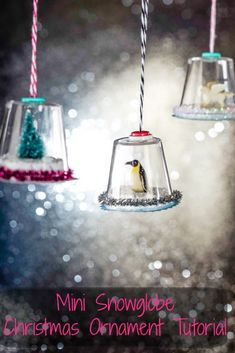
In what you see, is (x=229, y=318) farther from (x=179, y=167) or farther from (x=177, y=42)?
(x=177, y=42)

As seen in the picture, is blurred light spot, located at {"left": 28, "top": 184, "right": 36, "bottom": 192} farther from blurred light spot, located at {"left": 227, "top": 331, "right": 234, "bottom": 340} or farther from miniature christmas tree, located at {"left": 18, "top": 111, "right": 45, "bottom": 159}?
miniature christmas tree, located at {"left": 18, "top": 111, "right": 45, "bottom": 159}

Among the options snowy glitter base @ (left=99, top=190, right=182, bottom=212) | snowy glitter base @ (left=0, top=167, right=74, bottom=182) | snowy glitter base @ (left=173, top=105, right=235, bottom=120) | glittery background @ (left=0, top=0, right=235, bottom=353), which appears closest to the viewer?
snowy glitter base @ (left=0, top=167, right=74, bottom=182)

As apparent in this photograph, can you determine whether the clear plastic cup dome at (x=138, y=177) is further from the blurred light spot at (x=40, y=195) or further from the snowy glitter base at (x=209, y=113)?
the blurred light spot at (x=40, y=195)

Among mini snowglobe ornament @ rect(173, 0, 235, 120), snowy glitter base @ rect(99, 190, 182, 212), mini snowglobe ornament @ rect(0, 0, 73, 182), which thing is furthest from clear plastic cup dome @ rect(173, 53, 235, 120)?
mini snowglobe ornament @ rect(0, 0, 73, 182)

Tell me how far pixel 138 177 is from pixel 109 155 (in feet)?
3.61

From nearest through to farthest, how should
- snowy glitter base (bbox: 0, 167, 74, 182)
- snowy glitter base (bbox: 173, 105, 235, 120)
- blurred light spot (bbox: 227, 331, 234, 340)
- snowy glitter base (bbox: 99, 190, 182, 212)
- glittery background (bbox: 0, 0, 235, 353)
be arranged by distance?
snowy glitter base (bbox: 0, 167, 74, 182)
snowy glitter base (bbox: 99, 190, 182, 212)
snowy glitter base (bbox: 173, 105, 235, 120)
glittery background (bbox: 0, 0, 235, 353)
blurred light spot (bbox: 227, 331, 234, 340)

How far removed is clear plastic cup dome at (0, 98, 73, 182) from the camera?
144 cm

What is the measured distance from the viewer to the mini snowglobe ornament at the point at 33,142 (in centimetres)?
144

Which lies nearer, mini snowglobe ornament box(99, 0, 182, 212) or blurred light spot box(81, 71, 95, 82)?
mini snowglobe ornament box(99, 0, 182, 212)

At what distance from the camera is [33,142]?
4.81 feet

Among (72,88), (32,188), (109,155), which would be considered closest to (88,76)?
(72,88)

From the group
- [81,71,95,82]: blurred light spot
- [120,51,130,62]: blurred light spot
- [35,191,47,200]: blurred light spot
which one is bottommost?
[35,191,47,200]: blurred light spot

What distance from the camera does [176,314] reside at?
2.78m

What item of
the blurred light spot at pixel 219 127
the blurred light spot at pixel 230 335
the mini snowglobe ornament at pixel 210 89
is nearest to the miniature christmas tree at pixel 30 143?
the mini snowglobe ornament at pixel 210 89
